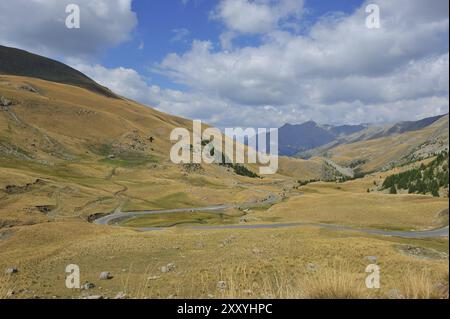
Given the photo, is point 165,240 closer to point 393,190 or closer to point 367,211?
point 367,211

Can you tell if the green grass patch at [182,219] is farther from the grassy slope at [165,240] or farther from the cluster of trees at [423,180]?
the cluster of trees at [423,180]

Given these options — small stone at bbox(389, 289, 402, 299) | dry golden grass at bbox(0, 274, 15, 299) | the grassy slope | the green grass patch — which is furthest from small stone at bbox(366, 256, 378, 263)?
the green grass patch

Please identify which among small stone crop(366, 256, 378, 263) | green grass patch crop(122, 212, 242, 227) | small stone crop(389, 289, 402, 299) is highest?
small stone crop(389, 289, 402, 299)

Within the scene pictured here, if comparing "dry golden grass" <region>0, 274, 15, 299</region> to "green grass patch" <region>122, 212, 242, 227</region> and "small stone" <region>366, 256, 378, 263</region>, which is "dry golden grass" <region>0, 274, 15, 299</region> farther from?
"green grass patch" <region>122, 212, 242, 227</region>

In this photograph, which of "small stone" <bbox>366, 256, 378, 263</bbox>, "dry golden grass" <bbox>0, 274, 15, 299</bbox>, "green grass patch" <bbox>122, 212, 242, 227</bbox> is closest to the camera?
"dry golden grass" <bbox>0, 274, 15, 299</bbox>

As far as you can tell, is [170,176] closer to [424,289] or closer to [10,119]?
[10,119]

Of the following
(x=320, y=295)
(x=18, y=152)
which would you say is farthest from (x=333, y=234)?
(x=18, y=152)

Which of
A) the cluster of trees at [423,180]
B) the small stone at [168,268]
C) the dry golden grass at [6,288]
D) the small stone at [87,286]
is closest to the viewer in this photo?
the dry golden grass at [6,288]

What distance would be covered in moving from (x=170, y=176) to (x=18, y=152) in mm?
65262

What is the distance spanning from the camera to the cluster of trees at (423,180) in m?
123

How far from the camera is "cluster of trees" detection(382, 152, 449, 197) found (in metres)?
123

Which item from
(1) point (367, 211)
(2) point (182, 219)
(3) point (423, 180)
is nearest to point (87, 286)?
(1) point (367, 211)

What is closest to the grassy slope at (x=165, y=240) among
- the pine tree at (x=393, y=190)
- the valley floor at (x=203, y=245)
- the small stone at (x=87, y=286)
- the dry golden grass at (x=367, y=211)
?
the valley floor at (x=203, y=245)
